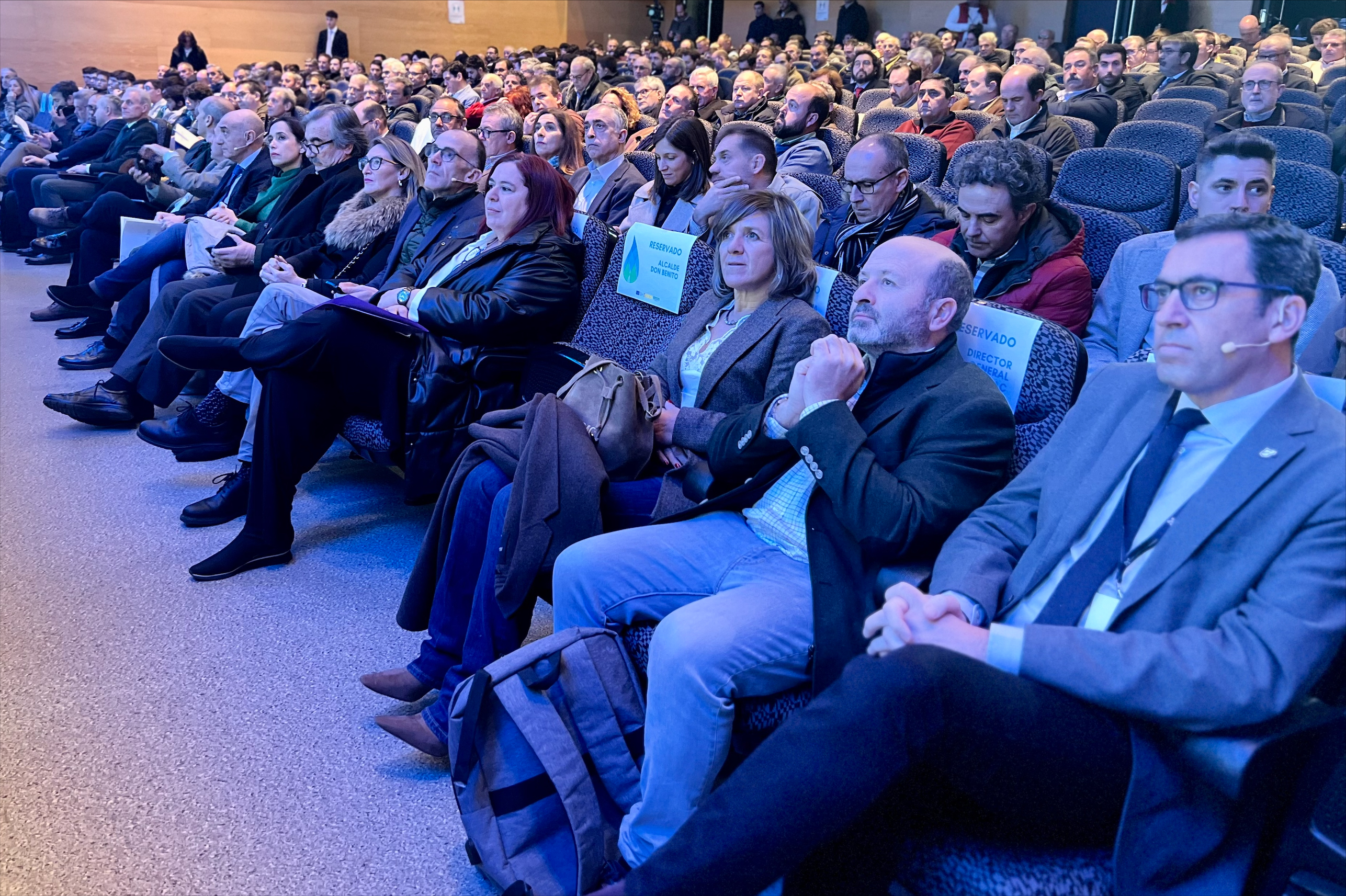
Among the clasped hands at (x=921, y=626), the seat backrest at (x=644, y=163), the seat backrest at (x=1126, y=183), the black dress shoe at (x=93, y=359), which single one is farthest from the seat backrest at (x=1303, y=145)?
the black dress shoe at (x=93, y=359)

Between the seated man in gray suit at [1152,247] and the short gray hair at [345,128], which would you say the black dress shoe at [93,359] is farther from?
the seated man in gray suit at [1152,247]

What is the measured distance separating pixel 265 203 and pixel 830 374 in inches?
129

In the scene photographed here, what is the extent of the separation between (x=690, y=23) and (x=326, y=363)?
14.3m

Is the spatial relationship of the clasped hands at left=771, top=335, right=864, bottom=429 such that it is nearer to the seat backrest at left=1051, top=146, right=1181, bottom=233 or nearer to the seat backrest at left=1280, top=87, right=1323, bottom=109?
the seat backrest at left=1051, top=146, right=1181, bottom=233

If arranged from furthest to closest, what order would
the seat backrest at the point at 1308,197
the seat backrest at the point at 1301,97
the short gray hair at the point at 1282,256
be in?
the seat backrest at the point at 1301,97
the seat backrest at the point at 1308,197
the short gray hair at the point at 1282,256

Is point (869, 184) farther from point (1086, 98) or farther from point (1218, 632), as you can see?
point (1086, 98)

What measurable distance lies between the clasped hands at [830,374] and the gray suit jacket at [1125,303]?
2.78 ft

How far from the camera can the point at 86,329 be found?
4734 mm

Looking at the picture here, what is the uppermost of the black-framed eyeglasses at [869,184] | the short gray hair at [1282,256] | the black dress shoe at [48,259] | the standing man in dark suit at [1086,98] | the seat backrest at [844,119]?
the standing man in dark suit at [1086,98]

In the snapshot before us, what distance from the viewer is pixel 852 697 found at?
111 cm

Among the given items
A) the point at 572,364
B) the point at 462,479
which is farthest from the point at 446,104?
the point at 462,479

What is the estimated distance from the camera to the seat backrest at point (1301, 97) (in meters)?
5.63

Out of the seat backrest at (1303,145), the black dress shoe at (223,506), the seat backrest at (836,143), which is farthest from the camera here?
the seat backrest at (836,143)

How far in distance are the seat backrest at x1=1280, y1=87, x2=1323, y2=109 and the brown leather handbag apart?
208 inches
